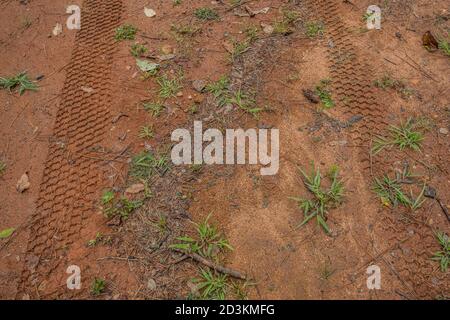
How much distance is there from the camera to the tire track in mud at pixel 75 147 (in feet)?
7.69

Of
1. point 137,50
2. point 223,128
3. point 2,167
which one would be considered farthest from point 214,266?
point 137,50

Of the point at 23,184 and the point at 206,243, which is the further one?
the point at 23,184

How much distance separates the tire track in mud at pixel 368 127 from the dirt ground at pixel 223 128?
0.04 feet

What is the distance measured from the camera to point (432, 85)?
2.96 meters

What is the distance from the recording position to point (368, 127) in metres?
2.74

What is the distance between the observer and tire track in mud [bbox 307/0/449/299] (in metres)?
2.18

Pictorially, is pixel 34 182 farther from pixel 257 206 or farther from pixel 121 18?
pixel 121 18

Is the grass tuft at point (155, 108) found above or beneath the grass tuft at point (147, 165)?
above

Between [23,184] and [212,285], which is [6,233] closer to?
[23,184]

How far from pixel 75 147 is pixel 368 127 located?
2.19 meters

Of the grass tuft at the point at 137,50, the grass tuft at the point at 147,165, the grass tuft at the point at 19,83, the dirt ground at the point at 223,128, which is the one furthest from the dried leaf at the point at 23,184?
the grass tuft at the point at 137,50

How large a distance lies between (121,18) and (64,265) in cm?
237

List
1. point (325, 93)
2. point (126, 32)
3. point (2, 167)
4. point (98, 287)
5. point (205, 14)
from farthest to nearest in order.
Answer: point (205, 14) → point (126, 32) → point (325, 93) → point (2, 167) → point (98, 287)

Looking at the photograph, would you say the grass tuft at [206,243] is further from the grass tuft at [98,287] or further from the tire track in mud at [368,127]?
the tire track in mud at [368,127]
